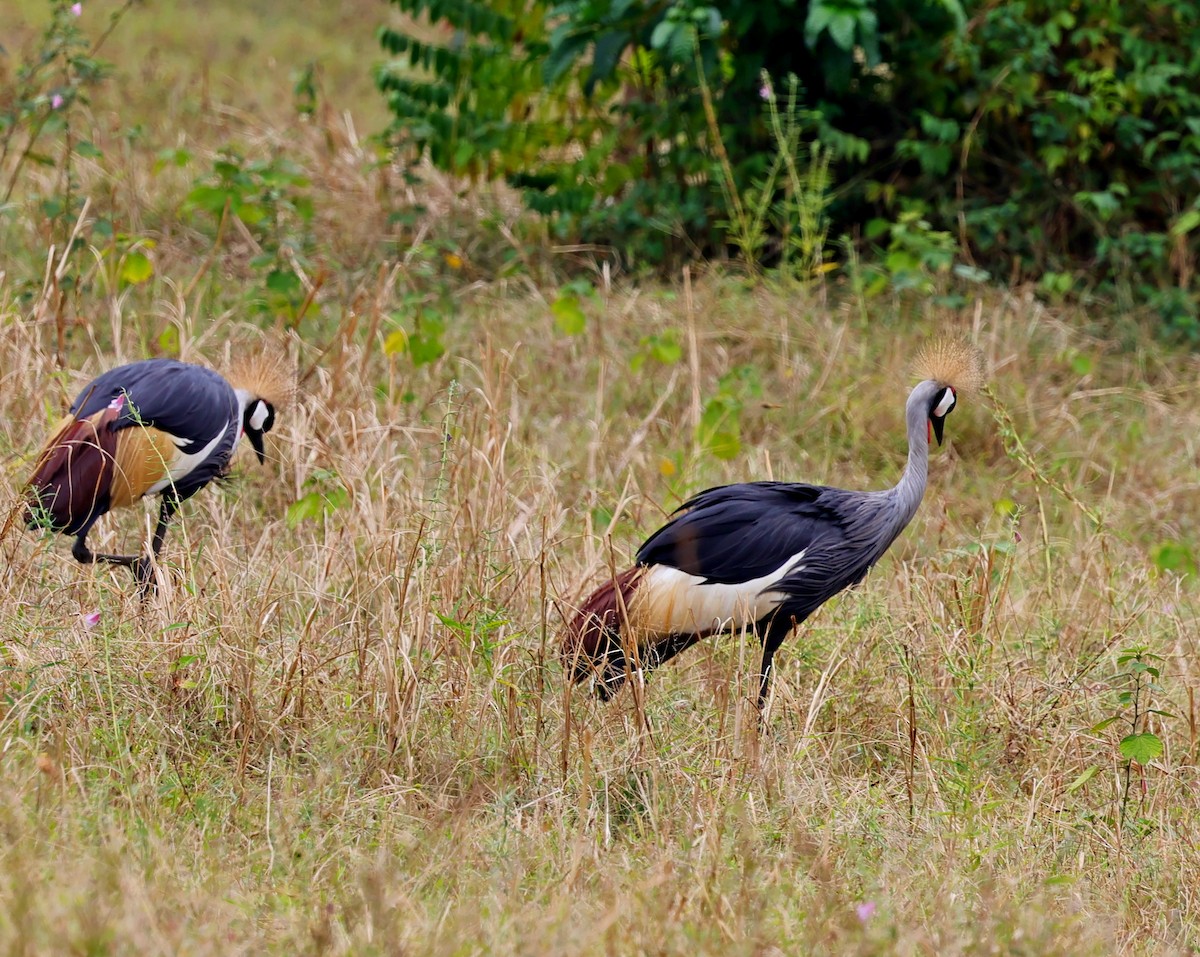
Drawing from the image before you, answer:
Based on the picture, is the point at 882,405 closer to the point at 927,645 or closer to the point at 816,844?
the point at 927,645

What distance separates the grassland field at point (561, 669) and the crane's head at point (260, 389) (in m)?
0.12

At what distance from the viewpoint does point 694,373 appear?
494 cm

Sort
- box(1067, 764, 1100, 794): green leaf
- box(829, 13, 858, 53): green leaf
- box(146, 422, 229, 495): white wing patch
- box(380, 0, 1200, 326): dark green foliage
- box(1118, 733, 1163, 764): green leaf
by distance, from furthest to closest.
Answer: box(380, 0, 1200, 326): dark green foliage < box(829, 13, 858, 53): green leaf < box(146, 422, 229, 495): white wing patch < box(1067, 764, 1100, 794): green leaf < box(1118, 733, 1163, 764): green leaf

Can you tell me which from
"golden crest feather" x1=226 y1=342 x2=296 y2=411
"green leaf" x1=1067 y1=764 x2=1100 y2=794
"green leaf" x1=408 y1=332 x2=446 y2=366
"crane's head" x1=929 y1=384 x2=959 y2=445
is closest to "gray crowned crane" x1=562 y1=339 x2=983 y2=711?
"crane's head" x1=929 y1=384 x2=959 y2=445

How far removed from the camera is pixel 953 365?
370cm

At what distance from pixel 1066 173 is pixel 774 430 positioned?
2012 mm

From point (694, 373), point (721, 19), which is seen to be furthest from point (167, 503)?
point (721, 19)

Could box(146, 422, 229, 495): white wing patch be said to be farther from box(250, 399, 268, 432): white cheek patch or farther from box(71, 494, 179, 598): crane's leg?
box(250, 399, 268, 432): white cheek patch

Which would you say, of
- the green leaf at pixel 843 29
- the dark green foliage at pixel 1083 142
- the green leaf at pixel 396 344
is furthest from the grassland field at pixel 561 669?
the green leaf at pixel 843 29

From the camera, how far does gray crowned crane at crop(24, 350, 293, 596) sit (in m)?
3.66

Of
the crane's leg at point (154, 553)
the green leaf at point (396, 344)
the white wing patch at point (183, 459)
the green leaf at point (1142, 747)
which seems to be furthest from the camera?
the green leaf at point (396, 344)

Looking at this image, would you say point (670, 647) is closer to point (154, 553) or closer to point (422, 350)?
point (154, 553)

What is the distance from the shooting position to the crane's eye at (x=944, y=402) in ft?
12.1

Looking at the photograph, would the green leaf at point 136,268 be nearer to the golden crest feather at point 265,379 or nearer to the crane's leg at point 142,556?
the golden crest feather at point 265,379
